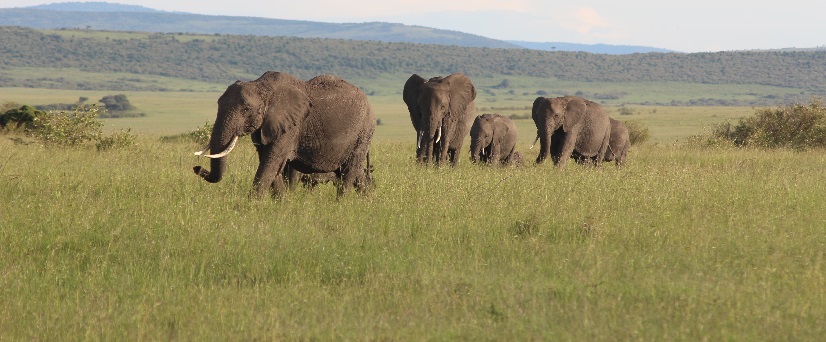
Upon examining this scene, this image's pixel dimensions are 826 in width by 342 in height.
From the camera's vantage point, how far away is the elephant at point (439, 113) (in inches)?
704

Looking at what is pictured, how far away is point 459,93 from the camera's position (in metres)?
18.8

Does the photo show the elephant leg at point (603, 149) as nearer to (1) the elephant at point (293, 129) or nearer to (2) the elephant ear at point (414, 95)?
(2) the elephant ear at point (414, 95)

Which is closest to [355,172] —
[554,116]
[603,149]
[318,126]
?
[318,126]

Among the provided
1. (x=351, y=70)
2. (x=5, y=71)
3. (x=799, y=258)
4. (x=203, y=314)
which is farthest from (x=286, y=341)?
(x=351, y=70)

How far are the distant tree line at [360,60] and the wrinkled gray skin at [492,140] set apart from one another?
13575 cm

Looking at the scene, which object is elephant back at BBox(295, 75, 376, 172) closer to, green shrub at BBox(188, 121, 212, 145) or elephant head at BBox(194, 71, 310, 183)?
elephant head at BBox(194, 71, 310, 183)

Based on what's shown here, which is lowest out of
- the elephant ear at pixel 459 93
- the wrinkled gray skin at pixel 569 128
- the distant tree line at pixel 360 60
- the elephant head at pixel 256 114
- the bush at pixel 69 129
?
the distant tree line at pixel 360 60

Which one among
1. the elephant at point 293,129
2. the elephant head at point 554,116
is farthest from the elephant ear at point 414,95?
the elephant at point 293,129

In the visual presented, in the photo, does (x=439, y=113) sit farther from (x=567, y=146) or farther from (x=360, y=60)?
(x=360, y=60)

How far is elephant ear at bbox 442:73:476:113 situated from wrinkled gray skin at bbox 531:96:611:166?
1.25m

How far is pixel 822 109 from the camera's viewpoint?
92.8ft

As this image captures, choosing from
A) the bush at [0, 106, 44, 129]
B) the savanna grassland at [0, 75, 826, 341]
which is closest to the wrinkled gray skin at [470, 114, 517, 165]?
the savanna grassland at [0, 75, 826, 341]

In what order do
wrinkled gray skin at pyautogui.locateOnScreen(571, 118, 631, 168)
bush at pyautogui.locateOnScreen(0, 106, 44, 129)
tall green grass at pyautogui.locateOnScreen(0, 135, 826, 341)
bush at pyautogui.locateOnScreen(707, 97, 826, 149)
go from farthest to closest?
bush at pyautogui.locateOnScreen(707, 97, 826, 149)
bush at pyautogui.locateOnScreen(0, 106, 44, 129)
wrinkled gray skin at pyautogui.locateOnScreen(571, 118, 631, 168)
tall green grass at pyautogui.locateOnScreen(0, 135, 826, 341)

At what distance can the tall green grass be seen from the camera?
282 inches
